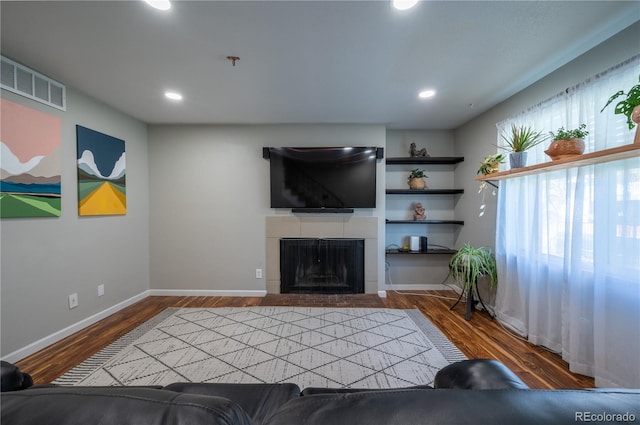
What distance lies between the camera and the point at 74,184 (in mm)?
2461

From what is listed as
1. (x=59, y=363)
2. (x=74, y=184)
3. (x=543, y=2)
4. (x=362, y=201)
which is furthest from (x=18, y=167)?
(x=543, y=2)

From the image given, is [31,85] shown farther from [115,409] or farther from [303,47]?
[115,409]

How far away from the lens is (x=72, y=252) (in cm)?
244

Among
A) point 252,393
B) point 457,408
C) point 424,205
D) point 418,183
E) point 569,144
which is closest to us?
point 457,408

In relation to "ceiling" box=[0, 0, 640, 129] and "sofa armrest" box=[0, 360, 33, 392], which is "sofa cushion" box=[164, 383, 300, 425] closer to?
"sofa armrest" box=[0, 360, 33, 392]

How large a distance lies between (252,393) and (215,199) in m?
3.04

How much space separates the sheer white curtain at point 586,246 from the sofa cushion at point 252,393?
219 cm

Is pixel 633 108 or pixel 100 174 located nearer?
pixel 633 108

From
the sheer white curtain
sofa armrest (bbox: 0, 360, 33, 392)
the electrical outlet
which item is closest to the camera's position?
sofa armrest (bbox: 0, 360, 33, 392)

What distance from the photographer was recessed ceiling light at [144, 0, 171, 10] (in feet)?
4.56

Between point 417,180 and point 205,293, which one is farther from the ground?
point 417,180

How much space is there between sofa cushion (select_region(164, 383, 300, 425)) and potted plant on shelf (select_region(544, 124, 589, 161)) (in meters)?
2.34

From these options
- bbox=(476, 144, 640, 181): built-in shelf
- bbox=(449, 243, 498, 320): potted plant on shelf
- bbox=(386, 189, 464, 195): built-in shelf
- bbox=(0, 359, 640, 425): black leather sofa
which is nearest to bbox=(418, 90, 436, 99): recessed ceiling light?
bbox=(476, 144, 640, 181): built-in shelf

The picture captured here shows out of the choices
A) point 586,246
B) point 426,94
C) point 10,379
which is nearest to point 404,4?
point 426,94
